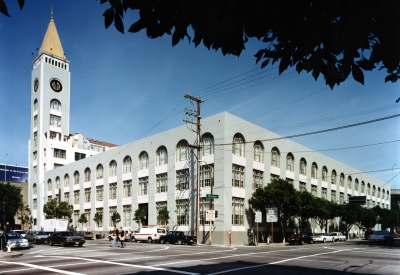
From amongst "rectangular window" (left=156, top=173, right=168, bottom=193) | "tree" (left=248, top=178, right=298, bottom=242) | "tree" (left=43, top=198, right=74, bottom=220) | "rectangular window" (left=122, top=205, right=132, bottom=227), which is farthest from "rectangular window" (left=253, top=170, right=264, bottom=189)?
"tree" (left=43, top=198, right=74, bottom=220)

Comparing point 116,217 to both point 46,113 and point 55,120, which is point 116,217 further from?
point 55,120

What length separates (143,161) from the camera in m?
53.8

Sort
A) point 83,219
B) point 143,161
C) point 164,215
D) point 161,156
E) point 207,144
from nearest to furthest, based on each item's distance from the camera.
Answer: point 207,144
point 164,215
point 161,156
point 143,161
point 83,219

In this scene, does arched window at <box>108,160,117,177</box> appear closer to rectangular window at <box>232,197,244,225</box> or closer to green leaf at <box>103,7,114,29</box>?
rectangular window at <box>232,197,244,225</box>

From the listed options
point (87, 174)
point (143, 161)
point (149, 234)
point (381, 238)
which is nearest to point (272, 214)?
point (381, 238)

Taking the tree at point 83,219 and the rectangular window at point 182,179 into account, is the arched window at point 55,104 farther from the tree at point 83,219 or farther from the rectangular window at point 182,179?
the rectangular window at point 182,179

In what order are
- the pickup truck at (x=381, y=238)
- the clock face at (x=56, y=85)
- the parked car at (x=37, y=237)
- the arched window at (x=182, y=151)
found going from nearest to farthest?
the pickup truck at (x=381, y=238) → the parked car at (x=37, y=237) → the arched window at (x=182, y=151) → the clock face at (x=56, y=85)

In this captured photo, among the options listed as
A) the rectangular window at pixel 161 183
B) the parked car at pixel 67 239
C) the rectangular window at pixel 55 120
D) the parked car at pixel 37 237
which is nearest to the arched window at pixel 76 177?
the rectangular window at pixel 55 120

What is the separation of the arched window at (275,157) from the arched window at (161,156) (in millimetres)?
13598

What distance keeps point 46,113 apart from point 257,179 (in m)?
53.4

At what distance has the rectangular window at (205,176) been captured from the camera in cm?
4403

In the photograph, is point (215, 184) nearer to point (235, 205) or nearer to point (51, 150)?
point (235, 205)

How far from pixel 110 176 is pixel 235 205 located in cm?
2353

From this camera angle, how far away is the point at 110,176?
5922cm
